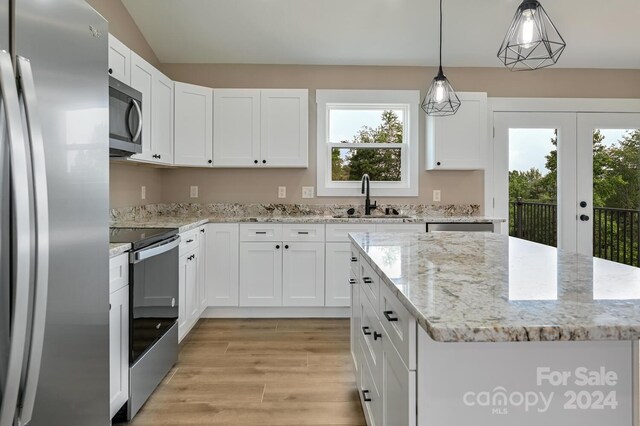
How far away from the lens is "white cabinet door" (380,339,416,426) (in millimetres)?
949

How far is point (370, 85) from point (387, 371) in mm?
3517

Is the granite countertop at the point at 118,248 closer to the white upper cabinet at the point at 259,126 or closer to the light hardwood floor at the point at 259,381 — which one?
the light hardwood floor at the point at 259,381

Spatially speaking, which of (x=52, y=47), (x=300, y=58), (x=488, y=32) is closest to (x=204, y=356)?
(x=52, y=47)

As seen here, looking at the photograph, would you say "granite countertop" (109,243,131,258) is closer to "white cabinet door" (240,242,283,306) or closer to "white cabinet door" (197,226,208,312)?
"white cabinet door" (197,226,208,312)

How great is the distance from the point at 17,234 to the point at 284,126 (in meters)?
3.13

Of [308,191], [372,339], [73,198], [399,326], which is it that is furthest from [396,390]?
[308,191]

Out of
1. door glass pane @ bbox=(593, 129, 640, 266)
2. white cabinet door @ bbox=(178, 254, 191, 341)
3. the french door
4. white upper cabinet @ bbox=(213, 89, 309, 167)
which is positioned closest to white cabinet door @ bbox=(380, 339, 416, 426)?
white cabinet door @ bbox=(178, 254, 191, 341)

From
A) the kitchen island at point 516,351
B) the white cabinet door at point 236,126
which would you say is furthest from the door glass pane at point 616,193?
the kitchen island at point 516,351

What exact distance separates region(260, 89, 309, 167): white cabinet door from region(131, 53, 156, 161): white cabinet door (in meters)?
1.06

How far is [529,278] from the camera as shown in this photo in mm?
1202

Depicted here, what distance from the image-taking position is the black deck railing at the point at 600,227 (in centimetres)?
428

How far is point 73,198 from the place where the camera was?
124 centimetres

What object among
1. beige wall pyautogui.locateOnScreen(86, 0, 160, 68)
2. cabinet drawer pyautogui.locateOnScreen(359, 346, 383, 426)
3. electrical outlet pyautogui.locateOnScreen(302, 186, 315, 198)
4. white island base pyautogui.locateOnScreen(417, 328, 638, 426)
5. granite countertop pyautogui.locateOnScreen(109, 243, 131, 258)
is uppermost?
beige wall pyautogui.locateOnScreen(86, 0, 160, 68)

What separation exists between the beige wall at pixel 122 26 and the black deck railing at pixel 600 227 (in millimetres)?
4160
